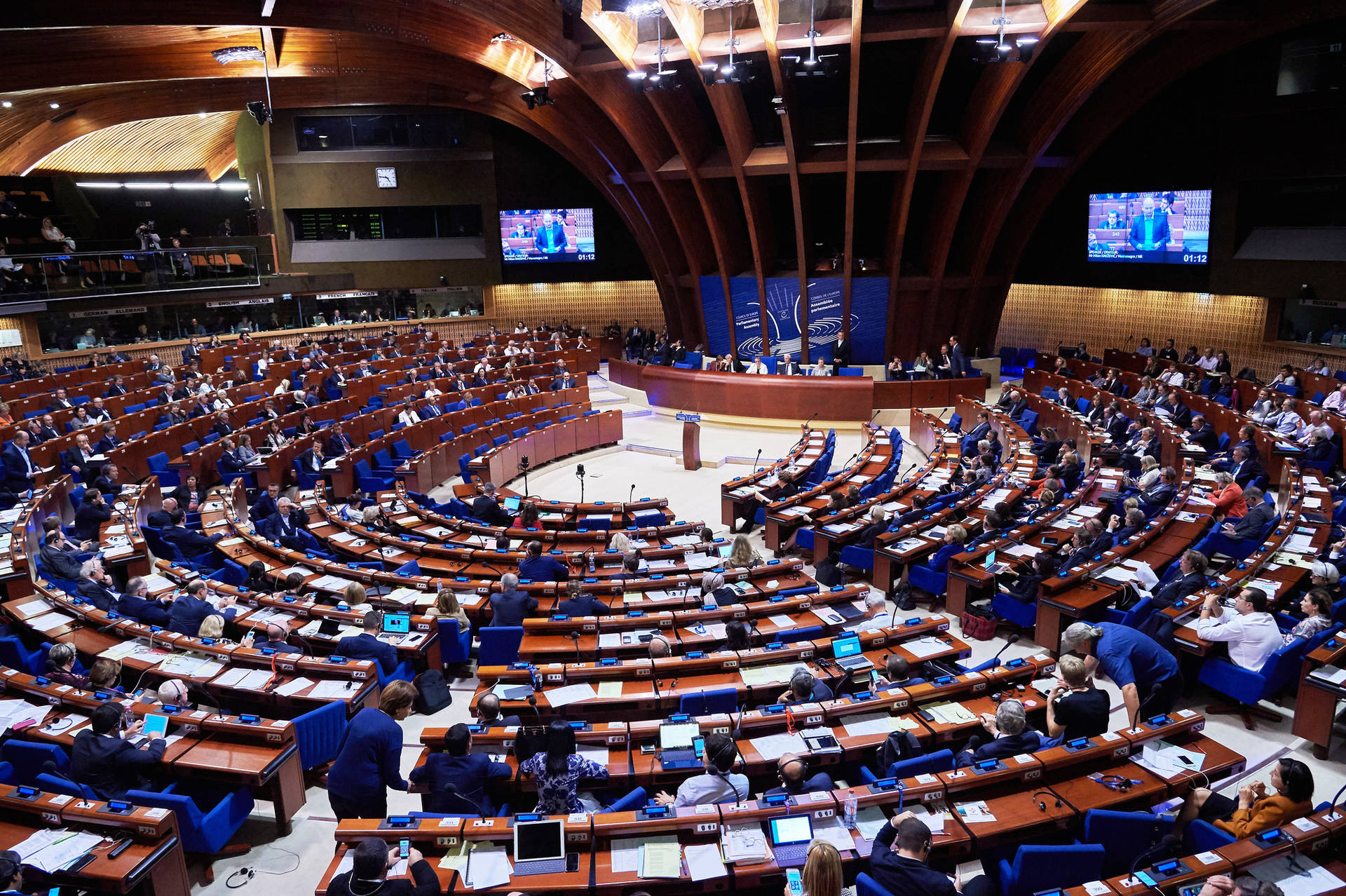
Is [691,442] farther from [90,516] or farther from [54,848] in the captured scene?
[54,848]

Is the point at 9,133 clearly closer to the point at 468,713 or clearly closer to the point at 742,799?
the point at 468,713

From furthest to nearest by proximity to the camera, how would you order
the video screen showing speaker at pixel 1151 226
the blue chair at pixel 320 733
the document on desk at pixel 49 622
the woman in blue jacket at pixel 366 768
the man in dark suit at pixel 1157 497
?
the video screen showing speaker at pixel 1151 226 < the man in dark suit at pixel 1157 497 < the document on desk at pixel 49 622 < the blue chair at pixel 320 733 < the woman in blue jacket at pixel 366 768

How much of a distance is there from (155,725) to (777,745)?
15.8ft

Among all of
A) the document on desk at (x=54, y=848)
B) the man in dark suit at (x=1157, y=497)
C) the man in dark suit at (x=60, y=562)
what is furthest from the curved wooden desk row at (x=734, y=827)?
the man in dark suit at (x=1157, y=497)

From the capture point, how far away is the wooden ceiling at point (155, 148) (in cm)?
3031

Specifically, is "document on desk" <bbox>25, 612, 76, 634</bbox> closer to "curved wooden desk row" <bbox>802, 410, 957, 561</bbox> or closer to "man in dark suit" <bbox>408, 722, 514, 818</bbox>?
"man in dark suit" <bbox>408, 722, 514, 818</bbox>

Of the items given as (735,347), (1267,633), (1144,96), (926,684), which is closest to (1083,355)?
(1144,96)

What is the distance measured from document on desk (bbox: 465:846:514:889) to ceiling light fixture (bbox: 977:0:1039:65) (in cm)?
1567

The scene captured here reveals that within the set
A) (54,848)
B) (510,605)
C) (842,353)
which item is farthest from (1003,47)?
(54,848)

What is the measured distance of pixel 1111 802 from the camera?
5.58 meters

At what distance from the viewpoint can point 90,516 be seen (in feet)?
40.9

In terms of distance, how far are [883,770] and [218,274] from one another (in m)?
28.0

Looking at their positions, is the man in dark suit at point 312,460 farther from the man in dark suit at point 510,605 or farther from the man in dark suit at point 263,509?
the man in dark suit at point 510,605

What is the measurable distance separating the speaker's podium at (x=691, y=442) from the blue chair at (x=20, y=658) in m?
12.1
